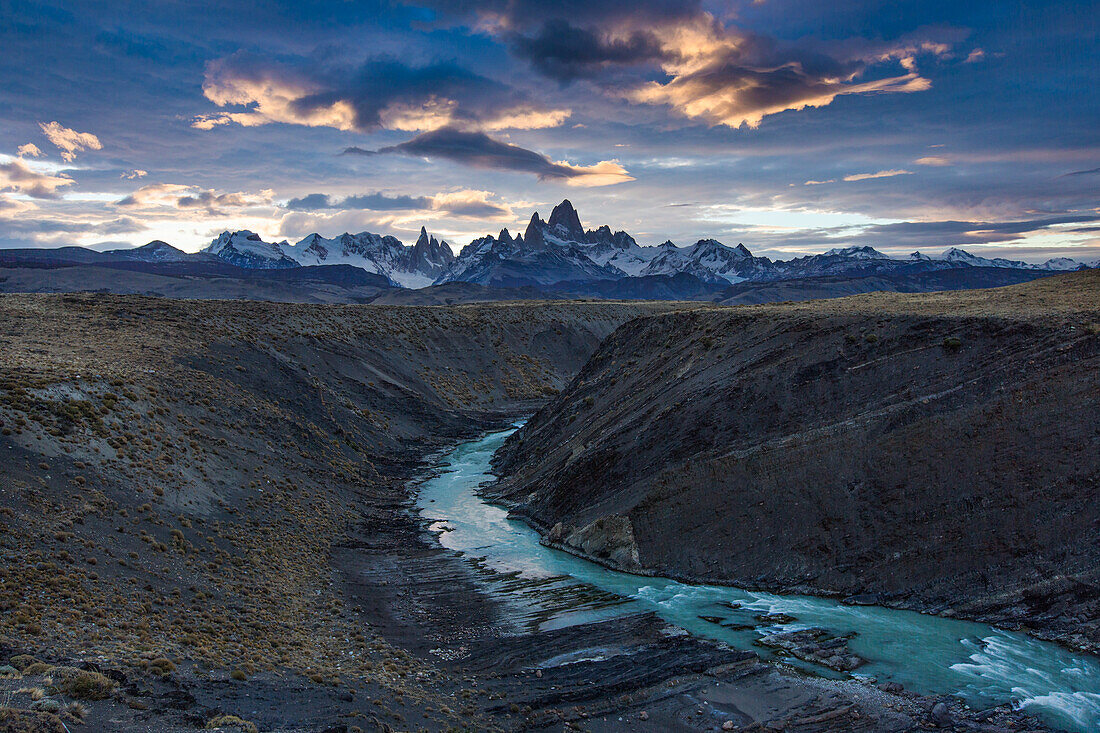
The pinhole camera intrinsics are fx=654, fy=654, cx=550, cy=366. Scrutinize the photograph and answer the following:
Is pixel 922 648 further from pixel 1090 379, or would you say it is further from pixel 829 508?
pixel 1090 379

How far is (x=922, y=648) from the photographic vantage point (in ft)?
74.7

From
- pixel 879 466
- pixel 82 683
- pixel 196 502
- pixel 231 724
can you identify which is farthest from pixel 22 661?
pixel 879 466

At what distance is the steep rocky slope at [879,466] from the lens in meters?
26.2

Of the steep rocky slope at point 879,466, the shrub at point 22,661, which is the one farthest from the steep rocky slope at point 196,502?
the steep rocky slope at point 879,466

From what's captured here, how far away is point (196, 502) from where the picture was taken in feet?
106

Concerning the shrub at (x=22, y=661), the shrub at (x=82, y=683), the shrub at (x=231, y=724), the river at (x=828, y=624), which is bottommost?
the river at (x=828, y=624)

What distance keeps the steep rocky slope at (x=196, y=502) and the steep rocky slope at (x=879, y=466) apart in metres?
14.1

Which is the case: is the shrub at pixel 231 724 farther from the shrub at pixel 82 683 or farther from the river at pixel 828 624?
the river at pixel 828 624

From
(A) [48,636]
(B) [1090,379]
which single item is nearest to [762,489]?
(B) [1090,379]

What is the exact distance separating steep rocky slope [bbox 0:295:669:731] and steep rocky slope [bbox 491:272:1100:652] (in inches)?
556

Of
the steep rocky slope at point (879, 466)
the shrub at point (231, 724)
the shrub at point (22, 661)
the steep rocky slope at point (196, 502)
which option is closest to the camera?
the shrub at point (231, 724)

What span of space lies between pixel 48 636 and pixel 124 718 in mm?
5341

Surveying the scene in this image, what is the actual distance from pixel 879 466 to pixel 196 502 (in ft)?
109

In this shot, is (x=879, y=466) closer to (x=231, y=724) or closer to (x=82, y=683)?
(x=231, y=724)
